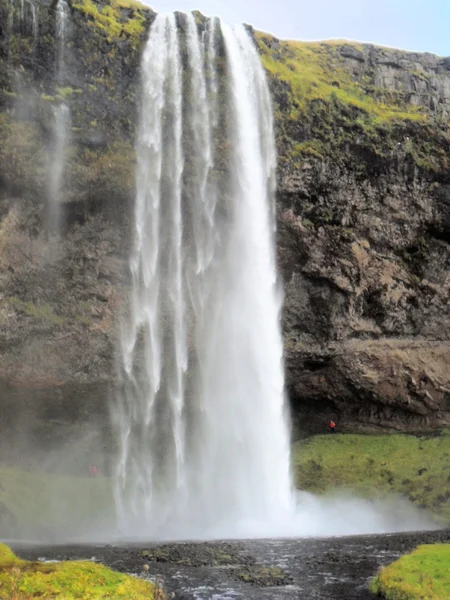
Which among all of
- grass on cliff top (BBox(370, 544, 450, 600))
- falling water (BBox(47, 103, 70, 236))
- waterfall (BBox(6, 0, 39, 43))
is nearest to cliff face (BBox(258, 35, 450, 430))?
falling water (BBox(47, 103, 70, 236))

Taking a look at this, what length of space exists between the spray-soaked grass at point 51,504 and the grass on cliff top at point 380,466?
1027cm

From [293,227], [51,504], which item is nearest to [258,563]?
[51,504]

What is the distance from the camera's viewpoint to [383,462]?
34.4 meters

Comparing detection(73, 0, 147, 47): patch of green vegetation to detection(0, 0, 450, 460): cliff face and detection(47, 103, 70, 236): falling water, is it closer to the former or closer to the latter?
detection(0, 0, 450, 460): cliff face

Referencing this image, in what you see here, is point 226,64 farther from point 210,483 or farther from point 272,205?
point 210,483

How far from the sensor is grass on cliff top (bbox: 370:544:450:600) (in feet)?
44.1

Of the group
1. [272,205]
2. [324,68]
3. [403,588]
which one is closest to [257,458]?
[272,205]

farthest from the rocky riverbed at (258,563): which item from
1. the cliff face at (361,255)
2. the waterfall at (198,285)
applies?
the cliff face at (361,255)

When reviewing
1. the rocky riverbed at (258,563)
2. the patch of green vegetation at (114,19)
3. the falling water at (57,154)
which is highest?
the patch of green vegetation at (114,19)

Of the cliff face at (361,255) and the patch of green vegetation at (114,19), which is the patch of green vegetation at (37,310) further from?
the patch of green vegetation at (114,19)

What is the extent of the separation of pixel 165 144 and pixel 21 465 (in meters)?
18.4

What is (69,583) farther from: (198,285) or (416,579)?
(198,285)

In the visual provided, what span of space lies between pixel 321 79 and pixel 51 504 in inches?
1133

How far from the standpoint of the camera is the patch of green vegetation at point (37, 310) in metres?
32.8
